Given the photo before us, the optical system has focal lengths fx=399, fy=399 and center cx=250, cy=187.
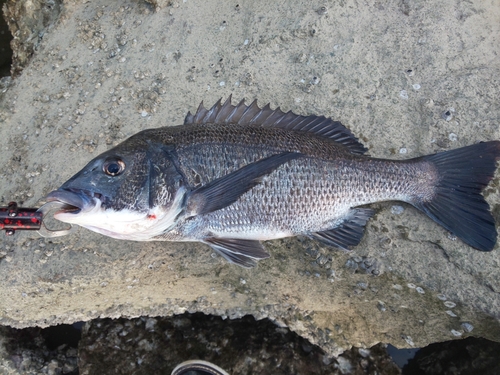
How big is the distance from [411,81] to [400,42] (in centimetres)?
33

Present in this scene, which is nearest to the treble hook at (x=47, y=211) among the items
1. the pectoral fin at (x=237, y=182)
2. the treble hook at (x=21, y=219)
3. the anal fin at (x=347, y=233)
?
the treble hook at (x=21, y=219)

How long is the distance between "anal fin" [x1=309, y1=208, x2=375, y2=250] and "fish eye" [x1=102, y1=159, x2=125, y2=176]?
123 centimetres

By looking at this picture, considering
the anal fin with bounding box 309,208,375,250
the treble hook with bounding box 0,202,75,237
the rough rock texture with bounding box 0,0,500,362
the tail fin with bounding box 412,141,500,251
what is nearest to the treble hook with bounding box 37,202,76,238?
the treble hook with bounding box 0,202,75,237

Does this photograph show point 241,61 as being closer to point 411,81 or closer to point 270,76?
point 270,76

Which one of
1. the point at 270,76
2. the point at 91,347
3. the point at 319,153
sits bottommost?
the point at 91,347

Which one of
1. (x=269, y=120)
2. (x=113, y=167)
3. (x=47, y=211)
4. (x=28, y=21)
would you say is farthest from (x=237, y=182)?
(x=28, y=21)

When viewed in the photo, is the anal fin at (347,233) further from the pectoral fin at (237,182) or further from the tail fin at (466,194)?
the pectoral fin at (237,182)

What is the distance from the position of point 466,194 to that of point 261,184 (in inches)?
50.0

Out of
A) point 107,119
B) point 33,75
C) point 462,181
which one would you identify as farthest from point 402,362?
point 33,75

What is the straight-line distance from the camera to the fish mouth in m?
2.05

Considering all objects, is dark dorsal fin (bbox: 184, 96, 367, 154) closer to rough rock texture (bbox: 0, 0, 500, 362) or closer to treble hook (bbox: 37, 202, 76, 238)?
rough rock texture (bbox: 0, 0, 500, 362)

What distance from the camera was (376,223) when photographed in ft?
8.68

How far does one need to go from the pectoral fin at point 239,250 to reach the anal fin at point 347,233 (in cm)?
39

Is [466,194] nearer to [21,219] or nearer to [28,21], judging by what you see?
[21,219]
